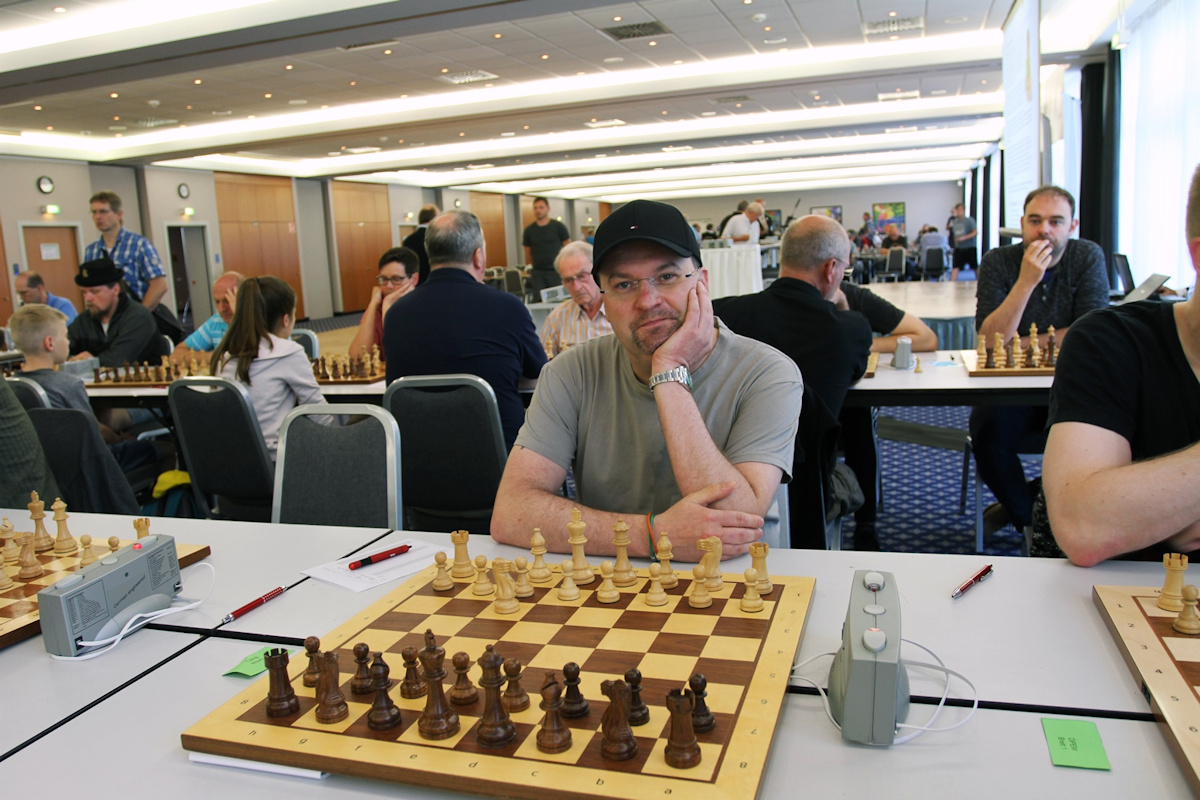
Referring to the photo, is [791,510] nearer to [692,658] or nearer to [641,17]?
[692,658]

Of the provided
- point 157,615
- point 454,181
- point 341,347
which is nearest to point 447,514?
point 157,615

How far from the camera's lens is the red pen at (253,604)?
4.46 ft

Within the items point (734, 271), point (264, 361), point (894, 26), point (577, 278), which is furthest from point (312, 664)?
point (894, 26)

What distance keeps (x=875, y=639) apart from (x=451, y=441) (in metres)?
2.06

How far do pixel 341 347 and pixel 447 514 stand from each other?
34.6 ft

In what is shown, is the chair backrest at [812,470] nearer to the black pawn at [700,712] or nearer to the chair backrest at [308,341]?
the black pawn at [700,712]

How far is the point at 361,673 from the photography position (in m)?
1.03

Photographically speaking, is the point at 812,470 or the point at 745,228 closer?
the point at 812,470

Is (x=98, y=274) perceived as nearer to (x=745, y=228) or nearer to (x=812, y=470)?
(x=812, y=470)

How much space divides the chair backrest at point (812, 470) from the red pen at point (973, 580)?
0.65 meters

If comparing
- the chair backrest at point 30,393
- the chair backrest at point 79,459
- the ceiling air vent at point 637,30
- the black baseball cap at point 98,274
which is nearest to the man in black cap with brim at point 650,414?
the chair backrest at point 79,459

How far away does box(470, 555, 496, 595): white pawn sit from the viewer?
4.32ft

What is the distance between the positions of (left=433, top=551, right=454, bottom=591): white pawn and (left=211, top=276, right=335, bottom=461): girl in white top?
2042 millimetres

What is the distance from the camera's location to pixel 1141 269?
7875 millimetres
